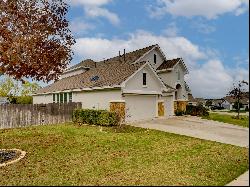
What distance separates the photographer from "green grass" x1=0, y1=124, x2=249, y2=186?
1080 cm

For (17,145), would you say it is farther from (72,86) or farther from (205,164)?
(72,86)

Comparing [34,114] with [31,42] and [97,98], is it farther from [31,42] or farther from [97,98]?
[31,42]

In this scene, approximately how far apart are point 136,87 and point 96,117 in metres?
5.55

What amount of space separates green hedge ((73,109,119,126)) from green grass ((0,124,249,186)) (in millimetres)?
6845

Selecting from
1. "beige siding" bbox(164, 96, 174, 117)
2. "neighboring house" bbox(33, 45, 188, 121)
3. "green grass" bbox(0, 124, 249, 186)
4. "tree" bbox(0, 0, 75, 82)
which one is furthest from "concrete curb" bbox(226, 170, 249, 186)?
"beige siding" bbox(164, 96, 174, 117)

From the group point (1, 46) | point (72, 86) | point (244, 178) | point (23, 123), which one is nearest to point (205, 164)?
point (244, 178)

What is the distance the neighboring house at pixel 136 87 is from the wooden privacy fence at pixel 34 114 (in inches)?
111

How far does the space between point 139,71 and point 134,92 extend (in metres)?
2.25

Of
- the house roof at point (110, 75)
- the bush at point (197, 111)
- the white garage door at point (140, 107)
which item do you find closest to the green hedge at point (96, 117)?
the white garage door at point (140, 107)

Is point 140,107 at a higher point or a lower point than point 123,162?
higher

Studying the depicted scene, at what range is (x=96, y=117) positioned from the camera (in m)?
28.9

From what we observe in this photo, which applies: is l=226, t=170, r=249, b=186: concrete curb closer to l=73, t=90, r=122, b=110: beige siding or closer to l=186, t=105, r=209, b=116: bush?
l=73, t=90, r=122, b=110: beige siding

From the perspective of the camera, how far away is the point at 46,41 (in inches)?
602

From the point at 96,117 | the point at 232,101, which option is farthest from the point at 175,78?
the point at 232,101
